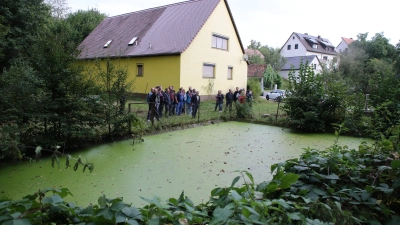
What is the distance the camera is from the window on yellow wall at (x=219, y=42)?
21347 millimetres

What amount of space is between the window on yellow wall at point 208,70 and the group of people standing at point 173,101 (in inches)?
263

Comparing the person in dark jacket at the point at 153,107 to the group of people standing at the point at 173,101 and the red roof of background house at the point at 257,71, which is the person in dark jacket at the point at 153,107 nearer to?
the group of people standing at the point at 173,101

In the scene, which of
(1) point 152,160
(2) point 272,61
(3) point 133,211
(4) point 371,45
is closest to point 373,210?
(3) point 133,211

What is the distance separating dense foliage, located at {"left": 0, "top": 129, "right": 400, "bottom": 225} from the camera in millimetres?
1736

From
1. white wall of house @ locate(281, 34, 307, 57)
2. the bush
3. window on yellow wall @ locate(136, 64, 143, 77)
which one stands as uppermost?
white wall of house @ locate(281, 34, 307, 57)

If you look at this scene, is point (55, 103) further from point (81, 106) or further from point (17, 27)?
point (17, 27)

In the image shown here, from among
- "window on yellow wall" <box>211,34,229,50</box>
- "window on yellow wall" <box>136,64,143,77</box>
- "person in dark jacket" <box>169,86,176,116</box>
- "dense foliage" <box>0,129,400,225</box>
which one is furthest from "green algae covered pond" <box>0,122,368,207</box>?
"window on yellow wall" <box>211,34,229,50</box>

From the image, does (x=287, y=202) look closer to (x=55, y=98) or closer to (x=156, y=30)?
(x=55, y=98)

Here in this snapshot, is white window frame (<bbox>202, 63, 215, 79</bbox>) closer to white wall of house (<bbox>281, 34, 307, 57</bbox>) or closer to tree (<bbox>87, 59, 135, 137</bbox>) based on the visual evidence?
tree (<bbox>87, 59, 135, 137</bbox>)

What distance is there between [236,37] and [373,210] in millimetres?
22306

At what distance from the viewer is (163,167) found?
6.34 meters

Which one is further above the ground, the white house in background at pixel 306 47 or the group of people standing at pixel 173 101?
the white house in background at pixel 306 47

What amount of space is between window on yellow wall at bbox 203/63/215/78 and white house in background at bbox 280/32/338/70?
39.4 m

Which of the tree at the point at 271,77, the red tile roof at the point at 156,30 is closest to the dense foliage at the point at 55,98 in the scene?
the red tile roof at the point at 156,30
